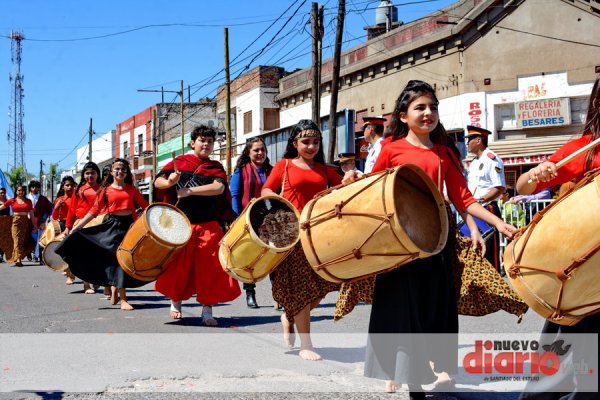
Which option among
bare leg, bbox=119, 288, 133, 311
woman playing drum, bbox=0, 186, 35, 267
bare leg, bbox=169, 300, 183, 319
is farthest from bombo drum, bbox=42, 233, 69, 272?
woman playing drum, bbox=0, 186, 35, 267

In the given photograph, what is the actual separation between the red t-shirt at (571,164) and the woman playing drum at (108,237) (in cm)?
688

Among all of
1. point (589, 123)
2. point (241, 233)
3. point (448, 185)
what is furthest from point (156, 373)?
point (589, 123)

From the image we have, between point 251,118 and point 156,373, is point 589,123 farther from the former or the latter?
point 251,118

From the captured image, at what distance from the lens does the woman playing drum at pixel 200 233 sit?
820 cm

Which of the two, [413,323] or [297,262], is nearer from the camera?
[413,323]

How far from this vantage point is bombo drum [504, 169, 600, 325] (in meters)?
3.18

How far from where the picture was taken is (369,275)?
4234 mm

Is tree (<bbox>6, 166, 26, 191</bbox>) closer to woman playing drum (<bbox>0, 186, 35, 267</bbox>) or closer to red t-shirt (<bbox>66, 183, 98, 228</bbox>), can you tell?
woman playing drum (<bbox>0, 186, 35, 267</bbox>)

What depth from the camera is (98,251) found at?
33.3 ft

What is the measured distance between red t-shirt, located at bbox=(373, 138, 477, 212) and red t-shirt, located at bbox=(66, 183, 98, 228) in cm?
698

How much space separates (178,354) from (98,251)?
426 centimetres

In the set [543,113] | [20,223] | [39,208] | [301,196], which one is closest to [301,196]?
[301,196]

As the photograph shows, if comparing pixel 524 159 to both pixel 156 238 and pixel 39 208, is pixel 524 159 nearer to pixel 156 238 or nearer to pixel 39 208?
pixel 39 208

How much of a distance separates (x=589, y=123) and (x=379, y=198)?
1.03 metres
